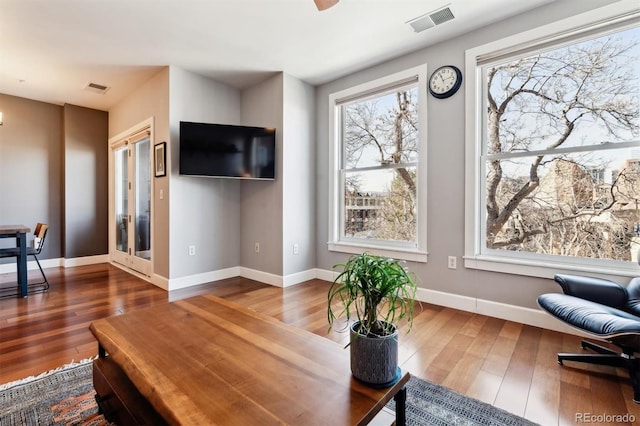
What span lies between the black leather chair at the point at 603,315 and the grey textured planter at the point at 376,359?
138 centimetres

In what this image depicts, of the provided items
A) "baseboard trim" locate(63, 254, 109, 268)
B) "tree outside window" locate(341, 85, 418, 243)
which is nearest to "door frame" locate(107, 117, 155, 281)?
"baseboard trim" locate(63, 254, 109, 268)

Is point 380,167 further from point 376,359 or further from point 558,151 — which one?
point 376,359

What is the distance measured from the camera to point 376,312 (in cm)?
104

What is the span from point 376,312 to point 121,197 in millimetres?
5391

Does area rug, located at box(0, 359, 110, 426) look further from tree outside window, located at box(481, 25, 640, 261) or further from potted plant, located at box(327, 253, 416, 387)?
tree outside window, located at box(481, 25, 640, 261)

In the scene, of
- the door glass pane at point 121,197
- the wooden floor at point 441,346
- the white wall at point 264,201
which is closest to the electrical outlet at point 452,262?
the wooden floor at point 441,346

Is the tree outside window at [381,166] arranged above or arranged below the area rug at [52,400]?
above

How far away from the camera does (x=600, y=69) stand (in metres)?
2.38

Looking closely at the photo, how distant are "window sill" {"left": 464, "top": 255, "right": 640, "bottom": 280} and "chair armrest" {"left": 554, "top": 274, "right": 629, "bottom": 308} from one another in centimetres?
16

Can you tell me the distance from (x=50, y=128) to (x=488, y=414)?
6.58 meters

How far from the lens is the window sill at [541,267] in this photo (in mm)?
2254

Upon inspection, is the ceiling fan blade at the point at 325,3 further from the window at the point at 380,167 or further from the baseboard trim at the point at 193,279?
the baseboard trim at the point at 193,279

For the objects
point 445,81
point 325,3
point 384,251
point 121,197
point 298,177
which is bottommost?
point 384,251

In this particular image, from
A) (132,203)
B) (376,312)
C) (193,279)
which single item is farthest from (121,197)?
(376,312)
